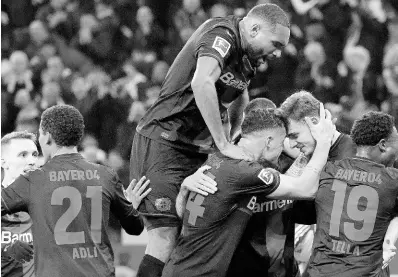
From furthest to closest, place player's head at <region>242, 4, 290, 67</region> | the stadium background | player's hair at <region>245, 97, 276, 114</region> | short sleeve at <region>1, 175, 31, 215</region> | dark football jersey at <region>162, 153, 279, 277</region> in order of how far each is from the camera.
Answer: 1. the stadium background
2. player's hair at <region>245, 97, 276, 114</region>
3. player's head at <region>242, 4, 290, 67</region>
4. dark football jersey at <region>162, 153, 279, 277</region>
5. short sleeve at <region>1, 175, 31, 215</region>

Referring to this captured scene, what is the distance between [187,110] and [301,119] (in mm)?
717

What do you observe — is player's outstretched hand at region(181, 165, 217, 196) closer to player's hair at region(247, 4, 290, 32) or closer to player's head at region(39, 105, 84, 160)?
player's head at region(39, 105, 84, 160)

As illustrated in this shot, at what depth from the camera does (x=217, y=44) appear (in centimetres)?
496

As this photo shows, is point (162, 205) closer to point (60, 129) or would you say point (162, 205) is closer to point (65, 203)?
point (65, 203)

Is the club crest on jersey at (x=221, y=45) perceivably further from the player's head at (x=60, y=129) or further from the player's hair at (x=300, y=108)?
the player's head at (x=60, y=129)

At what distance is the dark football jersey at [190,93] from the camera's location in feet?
16.9

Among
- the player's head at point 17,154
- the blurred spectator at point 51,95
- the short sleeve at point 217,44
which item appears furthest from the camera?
the blurred spectator at point 51,95

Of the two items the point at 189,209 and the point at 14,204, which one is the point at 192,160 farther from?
the point at 14,204

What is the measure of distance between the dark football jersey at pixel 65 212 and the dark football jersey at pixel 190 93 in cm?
63

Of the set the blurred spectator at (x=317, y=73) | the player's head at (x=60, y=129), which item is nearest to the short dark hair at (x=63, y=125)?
the player's head at (x=60, y=129)

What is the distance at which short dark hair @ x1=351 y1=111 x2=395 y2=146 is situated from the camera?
15.8 feet

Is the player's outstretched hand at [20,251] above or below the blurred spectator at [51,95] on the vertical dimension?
above

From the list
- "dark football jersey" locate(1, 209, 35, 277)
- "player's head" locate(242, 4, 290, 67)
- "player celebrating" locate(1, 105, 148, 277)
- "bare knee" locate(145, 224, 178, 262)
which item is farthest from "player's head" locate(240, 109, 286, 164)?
"dark football jersey" locate(1, 209, 35, 277)

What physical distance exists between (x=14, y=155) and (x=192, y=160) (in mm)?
1296
